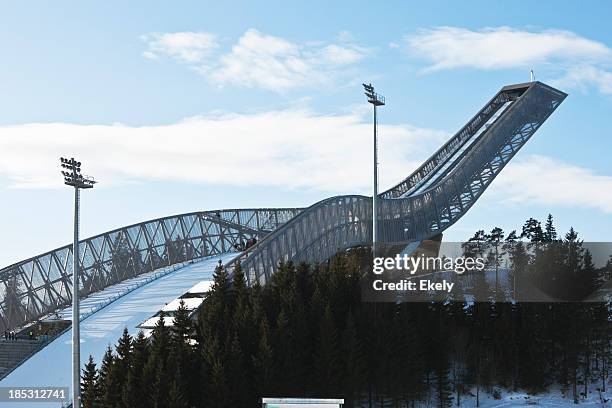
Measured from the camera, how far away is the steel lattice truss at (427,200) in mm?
50875

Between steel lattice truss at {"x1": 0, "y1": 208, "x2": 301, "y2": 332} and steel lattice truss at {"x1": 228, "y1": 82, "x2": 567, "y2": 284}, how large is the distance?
1293 centimetres

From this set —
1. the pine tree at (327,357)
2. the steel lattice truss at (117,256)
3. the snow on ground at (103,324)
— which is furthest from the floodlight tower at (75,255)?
the steel lattice truss at (117,256)

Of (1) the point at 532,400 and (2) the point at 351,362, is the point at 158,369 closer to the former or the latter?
(2) the point at 351,362

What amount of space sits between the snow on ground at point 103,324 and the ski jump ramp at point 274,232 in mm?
341

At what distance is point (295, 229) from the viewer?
51375 mm

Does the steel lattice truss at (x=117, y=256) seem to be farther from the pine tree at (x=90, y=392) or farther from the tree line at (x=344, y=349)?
the pine tree at (x=90, y=392)

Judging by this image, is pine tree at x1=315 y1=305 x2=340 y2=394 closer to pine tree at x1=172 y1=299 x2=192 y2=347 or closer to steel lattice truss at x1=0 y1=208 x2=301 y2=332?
pine tree at x1=172 y1=299 x2=192 y2=347

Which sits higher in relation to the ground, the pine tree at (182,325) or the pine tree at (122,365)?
the pine tree at (182,325)

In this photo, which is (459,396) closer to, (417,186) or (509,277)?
(509,277)

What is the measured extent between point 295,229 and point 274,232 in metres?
2.41

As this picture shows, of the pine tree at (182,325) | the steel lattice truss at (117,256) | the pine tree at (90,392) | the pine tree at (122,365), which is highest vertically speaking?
the steel lattice truss at (117,256)

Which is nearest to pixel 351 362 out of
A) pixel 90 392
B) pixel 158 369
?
pixel 158 369

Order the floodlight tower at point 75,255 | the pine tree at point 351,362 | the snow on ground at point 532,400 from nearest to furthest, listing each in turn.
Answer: the floodlight tower at point 75,255 → the pine tree at point 351,362 → the snow on ground at point 532,400

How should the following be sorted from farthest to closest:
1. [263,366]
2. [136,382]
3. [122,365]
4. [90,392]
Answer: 1. [90,392]
2. [263,366]
3. [122,365]
4. [136,382]
